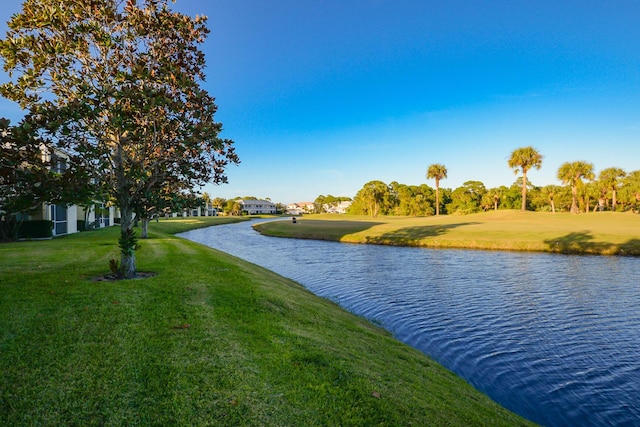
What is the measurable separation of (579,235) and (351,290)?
3430cm

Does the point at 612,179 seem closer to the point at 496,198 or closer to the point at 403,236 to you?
the point at 496,198

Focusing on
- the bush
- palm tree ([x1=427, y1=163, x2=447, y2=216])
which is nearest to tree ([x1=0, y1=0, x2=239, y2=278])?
the bush

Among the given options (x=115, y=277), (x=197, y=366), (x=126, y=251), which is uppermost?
(x=126, y=251)

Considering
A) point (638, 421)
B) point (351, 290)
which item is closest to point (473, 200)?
point (351, 290)

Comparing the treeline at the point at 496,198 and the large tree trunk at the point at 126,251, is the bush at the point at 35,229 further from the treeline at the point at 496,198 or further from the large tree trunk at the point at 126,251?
the treeline at the point at 496,198

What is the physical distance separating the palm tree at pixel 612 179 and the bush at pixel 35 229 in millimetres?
116777

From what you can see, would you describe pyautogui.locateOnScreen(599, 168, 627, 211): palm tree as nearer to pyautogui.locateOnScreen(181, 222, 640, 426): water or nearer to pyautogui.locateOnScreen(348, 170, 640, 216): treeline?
pyautogui.locateOnScreen(348, 170, 640, 216): treeline

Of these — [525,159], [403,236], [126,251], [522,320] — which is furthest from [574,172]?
[126,251]

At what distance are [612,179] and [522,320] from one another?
10308 cm

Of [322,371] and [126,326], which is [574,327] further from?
[126,326]

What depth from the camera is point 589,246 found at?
32812 millimetres

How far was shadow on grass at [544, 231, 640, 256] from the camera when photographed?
30984 mm

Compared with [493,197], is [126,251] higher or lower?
lower

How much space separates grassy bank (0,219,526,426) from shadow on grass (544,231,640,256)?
32336 mm
